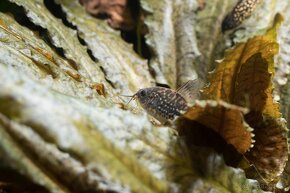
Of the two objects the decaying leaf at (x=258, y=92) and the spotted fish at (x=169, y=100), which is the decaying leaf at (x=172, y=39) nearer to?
the spotted fish at (x=169, y=100)

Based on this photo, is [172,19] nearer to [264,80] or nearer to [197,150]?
[264,80]

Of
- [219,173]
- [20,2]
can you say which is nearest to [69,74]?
[20,2]

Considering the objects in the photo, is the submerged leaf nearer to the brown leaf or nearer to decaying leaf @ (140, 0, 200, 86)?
the brown leaf

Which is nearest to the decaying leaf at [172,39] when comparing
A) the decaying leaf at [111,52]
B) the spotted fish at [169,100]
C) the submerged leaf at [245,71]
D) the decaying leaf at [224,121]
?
the decaying leaf at [111,52]

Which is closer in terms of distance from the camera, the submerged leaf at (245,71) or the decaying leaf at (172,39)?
the submerged leaf at (245,71)

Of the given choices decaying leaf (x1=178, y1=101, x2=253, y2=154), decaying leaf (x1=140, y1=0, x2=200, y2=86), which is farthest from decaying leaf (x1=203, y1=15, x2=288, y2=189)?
decaying leaf (x1=140, y1=0, x2=200, y2=86)

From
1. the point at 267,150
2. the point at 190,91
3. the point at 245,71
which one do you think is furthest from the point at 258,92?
the point at 190,91

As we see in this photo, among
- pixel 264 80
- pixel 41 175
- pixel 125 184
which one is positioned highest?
pixel 264 80
